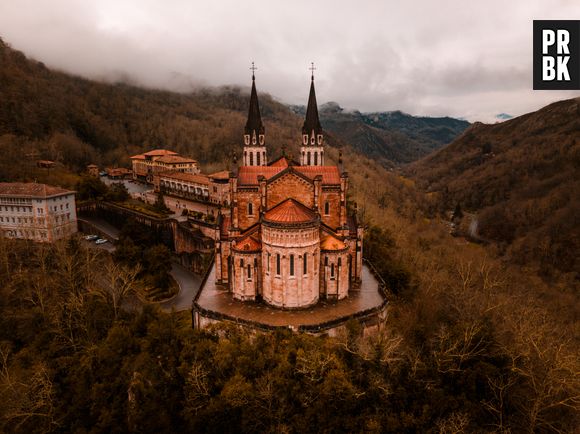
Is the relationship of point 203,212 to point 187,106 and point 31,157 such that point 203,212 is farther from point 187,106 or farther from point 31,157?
point 187,106

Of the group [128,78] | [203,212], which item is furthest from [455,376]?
[128,78]

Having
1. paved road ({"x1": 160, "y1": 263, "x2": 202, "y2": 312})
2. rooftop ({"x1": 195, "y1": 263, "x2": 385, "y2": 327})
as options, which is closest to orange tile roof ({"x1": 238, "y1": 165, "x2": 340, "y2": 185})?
rooftop ({"x1": 195, "y1": 263, "x2": 385, "y2": 327})

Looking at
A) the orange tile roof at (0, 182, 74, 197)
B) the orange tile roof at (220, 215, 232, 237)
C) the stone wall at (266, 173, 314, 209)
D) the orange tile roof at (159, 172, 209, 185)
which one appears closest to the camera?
the stone wall at (266, 173, 314, 209)

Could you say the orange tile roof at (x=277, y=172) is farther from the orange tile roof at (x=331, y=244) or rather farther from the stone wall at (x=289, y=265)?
the stone wall at (x=289, y=265)

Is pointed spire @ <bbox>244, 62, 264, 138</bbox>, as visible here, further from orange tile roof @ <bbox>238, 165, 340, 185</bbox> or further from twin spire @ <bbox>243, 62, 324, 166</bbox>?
orange tile roof @ <bbox>238, 165, 340, 185</bbox>

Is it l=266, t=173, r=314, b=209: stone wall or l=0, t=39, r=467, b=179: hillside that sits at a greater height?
l=0, t=39, r=467, b=179: hillside

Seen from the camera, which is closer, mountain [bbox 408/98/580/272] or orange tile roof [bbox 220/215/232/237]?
orange tile roof [bbox 220/215/232/237]

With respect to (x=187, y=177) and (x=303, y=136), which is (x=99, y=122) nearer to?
(x=187, y=177)
